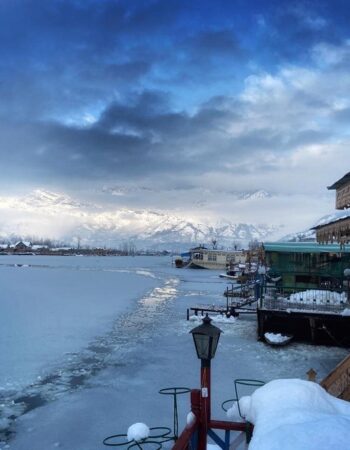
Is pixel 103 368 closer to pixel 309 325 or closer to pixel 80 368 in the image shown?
pixel 80 368

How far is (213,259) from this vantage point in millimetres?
125625

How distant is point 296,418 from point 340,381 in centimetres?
513

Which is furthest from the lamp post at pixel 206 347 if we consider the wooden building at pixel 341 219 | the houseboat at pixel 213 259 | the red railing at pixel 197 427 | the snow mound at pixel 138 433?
the houseboat at pixel 213 259

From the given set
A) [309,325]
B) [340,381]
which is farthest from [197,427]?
[309,325]

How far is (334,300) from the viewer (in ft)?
74.9

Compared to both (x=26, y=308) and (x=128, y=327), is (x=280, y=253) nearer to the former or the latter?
(x=128, y=327)

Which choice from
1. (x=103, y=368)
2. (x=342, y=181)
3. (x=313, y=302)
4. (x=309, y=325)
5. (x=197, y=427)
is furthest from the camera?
(x=313, y=302)

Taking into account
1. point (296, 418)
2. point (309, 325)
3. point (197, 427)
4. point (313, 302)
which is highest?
point (296, 418)

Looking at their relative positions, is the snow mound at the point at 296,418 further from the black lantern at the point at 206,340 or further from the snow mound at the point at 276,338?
the snow mound at the point at 276,338

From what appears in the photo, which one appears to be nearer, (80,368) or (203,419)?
(203,419)

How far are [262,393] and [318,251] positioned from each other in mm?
27403

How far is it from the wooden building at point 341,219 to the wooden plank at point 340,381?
5.70 meters

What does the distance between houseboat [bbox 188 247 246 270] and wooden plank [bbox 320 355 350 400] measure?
372ft

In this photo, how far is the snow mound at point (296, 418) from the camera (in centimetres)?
346
